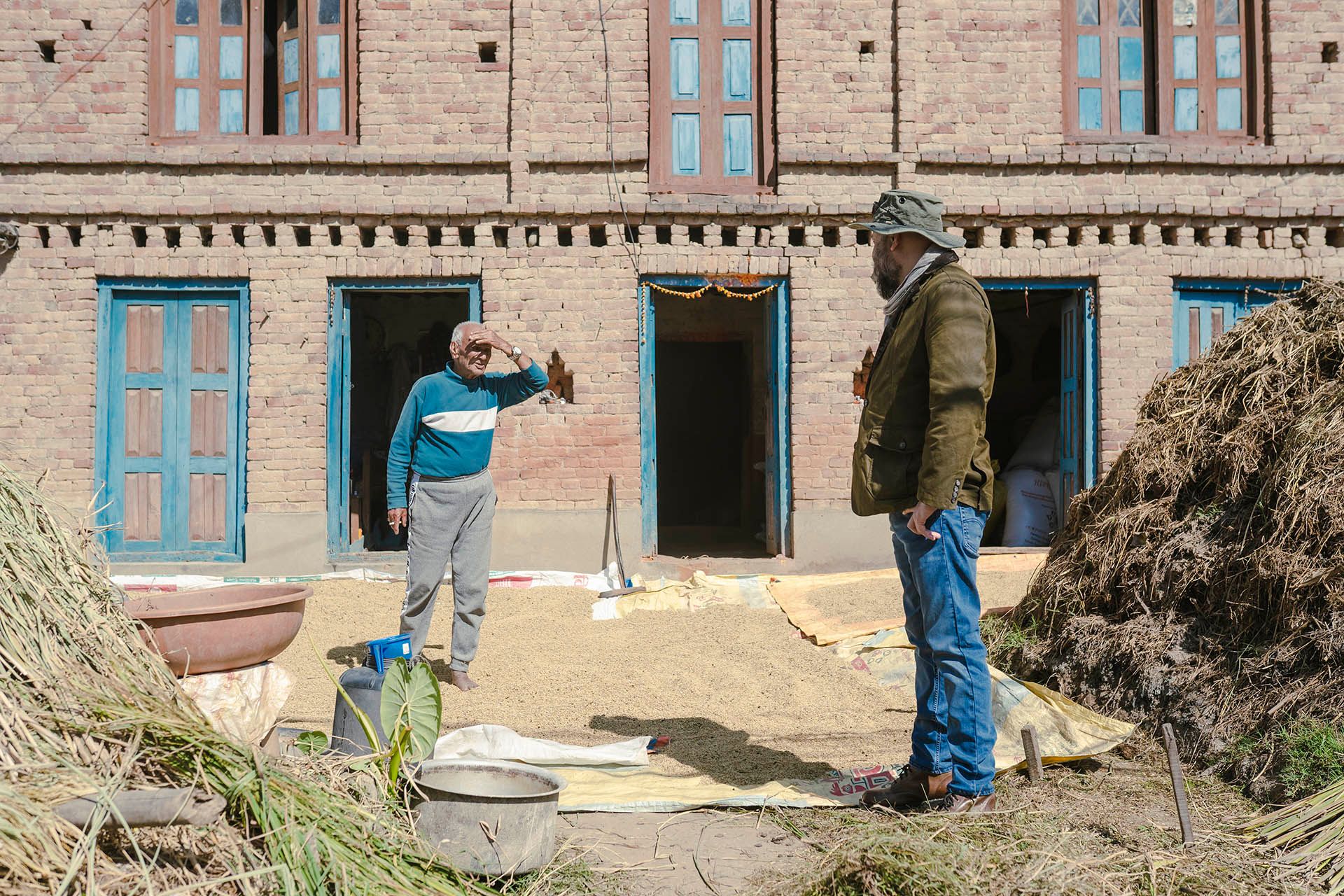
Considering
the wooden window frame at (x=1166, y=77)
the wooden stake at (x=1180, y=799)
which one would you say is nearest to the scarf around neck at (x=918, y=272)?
the wooden stake at (x=1180, y=799)

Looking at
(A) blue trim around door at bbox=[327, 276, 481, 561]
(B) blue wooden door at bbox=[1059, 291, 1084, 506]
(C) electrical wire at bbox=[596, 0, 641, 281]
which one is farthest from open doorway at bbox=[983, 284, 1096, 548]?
(A) blue trim around door at bbox=[327, 276, 481, 561]

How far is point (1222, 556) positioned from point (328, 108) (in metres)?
8.12

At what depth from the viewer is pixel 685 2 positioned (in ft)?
31.2

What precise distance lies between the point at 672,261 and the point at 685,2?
239cm

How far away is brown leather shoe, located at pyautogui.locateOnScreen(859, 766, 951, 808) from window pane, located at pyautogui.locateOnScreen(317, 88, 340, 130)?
314 inches

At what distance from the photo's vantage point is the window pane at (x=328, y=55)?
950 centimetres

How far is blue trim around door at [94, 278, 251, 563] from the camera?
9.12 m

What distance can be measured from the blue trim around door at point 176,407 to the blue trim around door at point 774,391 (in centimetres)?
339

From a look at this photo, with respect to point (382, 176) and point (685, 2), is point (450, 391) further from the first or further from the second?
point (685, 2)

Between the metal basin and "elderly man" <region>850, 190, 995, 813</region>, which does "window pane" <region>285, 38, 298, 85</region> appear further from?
the metal basin

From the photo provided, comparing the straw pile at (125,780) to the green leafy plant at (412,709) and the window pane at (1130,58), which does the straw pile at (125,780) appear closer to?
the green leafy plant at (412,709)

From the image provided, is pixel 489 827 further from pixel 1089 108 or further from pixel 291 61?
pixel 1089 108

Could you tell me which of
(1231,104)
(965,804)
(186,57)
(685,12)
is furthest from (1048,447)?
(186,57)

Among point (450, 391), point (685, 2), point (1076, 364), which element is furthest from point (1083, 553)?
point (685, 2)
